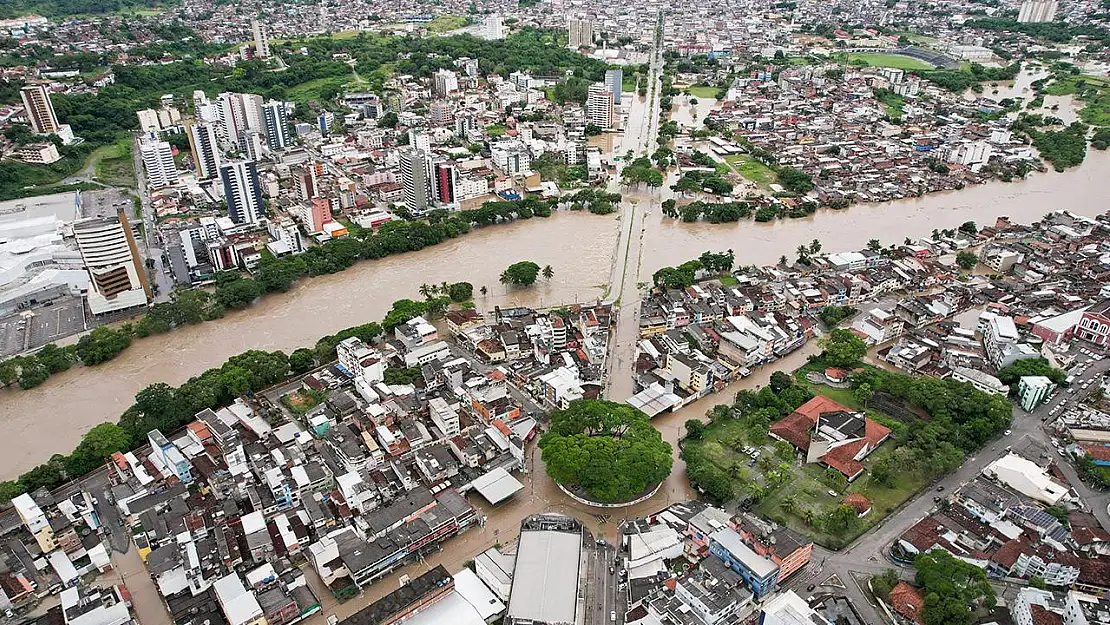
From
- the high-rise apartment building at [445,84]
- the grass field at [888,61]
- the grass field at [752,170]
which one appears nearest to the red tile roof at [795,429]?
the grass field at [752,170]

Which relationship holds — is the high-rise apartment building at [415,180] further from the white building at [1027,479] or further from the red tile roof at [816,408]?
the white building at [1027,479]

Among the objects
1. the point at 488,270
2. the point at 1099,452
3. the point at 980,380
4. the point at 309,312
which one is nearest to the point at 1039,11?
the point at 980,380

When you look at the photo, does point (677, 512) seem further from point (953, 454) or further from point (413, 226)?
point (413, 226)

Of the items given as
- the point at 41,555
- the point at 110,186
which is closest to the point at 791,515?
the point at 41,555

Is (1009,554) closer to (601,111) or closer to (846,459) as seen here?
(846,459)

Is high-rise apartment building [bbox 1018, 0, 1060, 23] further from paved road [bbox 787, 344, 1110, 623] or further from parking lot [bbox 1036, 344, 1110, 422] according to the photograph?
paved road [bbox 787, 344, 1110, 623]

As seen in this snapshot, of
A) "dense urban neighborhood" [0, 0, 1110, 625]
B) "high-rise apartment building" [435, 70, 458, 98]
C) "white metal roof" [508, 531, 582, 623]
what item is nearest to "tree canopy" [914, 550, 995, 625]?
"dense urban neighborhood" [0, 0, 1110, 625]
